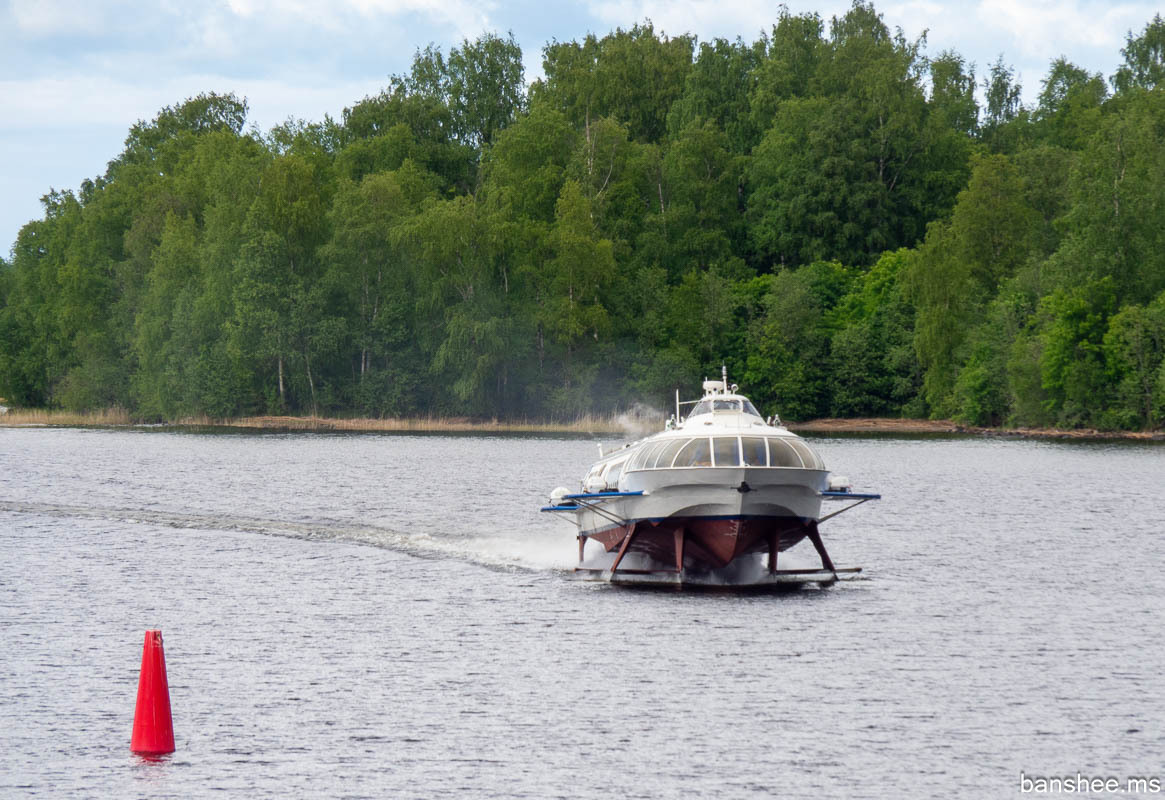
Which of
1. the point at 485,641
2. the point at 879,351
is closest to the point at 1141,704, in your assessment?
the point at 485,641

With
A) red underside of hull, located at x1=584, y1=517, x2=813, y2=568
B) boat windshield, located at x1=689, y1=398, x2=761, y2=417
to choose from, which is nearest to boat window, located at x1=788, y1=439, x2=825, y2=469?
red underside of hull, located at x1=584, y1=517, x2=813, y2=568

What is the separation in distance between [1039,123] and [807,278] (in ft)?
113

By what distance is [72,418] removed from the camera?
145 metres

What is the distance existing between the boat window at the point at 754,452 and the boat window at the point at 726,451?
8.2 inches

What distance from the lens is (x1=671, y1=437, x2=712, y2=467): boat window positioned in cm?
3641

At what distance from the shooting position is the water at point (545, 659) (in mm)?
22234

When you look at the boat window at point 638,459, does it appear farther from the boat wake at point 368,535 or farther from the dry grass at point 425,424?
the dry grass at point 425,424

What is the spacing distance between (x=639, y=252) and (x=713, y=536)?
325ft

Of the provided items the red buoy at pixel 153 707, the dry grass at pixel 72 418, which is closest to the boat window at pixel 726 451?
the red buoy at pixel 153 707

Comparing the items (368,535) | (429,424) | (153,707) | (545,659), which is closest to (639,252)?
(429,424)

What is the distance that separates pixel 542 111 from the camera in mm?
130125

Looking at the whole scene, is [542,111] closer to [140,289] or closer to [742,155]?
[742,155]

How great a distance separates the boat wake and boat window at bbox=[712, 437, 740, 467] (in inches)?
358

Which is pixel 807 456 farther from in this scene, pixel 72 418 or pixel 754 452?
pixel 72 418
